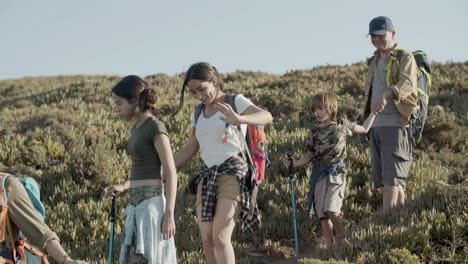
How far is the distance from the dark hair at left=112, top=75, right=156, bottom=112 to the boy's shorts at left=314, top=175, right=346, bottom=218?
2.66 metres

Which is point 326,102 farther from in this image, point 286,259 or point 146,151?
point 146,151

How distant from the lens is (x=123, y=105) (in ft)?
13.7

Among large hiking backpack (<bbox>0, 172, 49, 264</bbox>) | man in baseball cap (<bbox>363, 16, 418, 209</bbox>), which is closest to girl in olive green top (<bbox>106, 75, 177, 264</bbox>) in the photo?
large hiking backpack (<bbox>0, 172, 49, 264</bbox>)

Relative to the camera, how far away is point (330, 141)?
6078 mm

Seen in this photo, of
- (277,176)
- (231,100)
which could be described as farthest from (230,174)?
(277,176)

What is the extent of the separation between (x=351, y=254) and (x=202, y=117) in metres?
2.21

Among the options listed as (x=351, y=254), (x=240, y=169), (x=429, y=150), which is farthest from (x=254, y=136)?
(x=429, y=150)

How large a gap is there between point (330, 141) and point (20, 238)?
385 centimetres

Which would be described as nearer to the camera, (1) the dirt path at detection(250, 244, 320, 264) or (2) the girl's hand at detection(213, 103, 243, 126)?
(2) the girl's hand at detection(213, 103, 243, 126)

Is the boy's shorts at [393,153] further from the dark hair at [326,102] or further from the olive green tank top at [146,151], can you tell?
the olive green tank top at [146,151]

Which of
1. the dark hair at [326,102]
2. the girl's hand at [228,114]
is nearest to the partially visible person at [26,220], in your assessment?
the girl's hand at [228,114]

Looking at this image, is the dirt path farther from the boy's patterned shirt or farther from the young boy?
the boy's patterned shirt

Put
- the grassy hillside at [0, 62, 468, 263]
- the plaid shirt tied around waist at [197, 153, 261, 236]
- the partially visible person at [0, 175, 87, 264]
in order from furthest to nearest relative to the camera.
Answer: the grassy hillside at [0, 62, 468, 263] → the plaid shirt tied around waist at [197, 153, 261, 236] → the partially visible person at [0, 175, 87, 264]

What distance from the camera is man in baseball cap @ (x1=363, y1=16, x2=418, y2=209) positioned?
589cm
